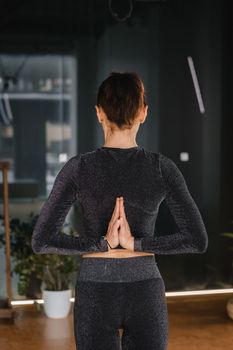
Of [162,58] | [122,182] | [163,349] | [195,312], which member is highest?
[162,58]

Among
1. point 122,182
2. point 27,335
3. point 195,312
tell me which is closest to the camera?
point 122,182

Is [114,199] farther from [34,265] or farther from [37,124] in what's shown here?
[37,124]

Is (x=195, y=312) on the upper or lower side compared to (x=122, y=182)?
lower

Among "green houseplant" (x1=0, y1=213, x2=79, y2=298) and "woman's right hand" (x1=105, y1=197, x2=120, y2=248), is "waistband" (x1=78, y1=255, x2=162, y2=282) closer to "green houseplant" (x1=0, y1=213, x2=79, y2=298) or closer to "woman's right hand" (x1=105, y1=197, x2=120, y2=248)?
"woman's right hand" (x1=105, y1=197, x2=120, y2=248)

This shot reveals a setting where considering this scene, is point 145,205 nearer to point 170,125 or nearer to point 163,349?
point 163,349

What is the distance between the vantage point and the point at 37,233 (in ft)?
4.67

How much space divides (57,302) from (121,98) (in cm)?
268

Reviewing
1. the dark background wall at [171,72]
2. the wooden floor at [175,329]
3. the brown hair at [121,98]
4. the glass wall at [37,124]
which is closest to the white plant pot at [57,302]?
the wooden floor at [175,329]

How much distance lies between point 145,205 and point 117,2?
2.98m

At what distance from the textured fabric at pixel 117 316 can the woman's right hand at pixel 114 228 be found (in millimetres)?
95

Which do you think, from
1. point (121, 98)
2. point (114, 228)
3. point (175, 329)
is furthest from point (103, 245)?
point (175, 329)

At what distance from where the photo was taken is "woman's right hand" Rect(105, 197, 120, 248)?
137 centimetres

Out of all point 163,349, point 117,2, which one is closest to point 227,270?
point 117,2

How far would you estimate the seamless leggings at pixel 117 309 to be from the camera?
137 centimetres
